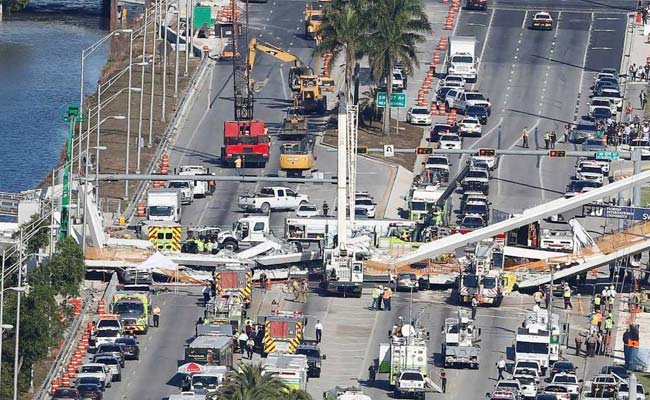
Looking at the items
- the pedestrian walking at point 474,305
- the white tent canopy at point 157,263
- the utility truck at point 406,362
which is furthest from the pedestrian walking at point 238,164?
the utility truck at point 406,362

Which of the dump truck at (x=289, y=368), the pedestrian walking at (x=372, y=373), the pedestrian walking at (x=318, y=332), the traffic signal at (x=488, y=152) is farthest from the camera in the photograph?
the traffic signal at (x=488, y=152)

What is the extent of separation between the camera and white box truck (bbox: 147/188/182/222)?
178000mm

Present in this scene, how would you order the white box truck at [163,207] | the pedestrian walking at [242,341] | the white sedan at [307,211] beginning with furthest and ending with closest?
the white sedan at [307,211], the white box truck at [163,207], the pedestrian walking at [242,341]

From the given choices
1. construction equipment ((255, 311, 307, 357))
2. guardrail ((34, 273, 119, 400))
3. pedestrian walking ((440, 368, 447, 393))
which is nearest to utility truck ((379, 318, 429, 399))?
pedestrian walking ((440, 368, 447, 393))

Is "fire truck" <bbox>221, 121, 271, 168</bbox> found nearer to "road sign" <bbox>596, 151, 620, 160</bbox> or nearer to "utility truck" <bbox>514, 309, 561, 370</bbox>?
"road sign" <bbox>596, 151, 620, 160</bbox>

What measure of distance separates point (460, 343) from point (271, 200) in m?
40.1

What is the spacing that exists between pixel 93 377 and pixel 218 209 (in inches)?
1984

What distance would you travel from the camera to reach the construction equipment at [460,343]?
144125 millimetres

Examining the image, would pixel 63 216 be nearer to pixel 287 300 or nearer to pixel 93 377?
pixel 287 300

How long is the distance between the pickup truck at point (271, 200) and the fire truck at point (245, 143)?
386 inches

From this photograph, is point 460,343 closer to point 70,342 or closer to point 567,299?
point 567,299

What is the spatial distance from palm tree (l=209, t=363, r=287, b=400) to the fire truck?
72.9 metres

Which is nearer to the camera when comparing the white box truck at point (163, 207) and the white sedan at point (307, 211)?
the white box truck at point (163, 207)

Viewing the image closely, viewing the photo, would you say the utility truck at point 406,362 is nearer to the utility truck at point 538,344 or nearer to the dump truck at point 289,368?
the dump truck at point 289,368
